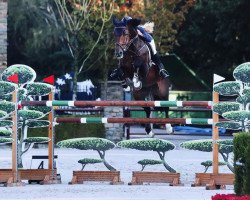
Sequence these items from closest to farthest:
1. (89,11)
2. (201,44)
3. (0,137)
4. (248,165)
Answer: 1. (248,165)
2. (0,137)
3. (89,11)
4. (201,44)

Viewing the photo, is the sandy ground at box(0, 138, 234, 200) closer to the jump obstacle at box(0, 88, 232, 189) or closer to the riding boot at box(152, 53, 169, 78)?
the jump obstacle at box(0, 88, 232, 189)

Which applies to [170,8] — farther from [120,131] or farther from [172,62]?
[120,131]

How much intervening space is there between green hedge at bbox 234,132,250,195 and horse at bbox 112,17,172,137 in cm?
701

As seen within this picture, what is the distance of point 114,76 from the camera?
21.4 meters

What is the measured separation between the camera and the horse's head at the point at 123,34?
21.0m

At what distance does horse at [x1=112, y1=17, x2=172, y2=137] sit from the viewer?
2120cm

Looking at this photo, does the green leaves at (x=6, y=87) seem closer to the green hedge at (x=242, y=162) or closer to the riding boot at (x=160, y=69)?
the riding boot at (x=160, y=69)

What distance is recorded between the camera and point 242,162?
1398 centimetres

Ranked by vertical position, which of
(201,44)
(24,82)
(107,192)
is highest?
(201,44)

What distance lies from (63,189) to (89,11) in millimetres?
32948

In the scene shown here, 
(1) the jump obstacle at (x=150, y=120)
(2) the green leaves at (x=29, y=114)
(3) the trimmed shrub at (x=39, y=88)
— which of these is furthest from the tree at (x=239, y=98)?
(2) the green leaves at (x=29, y=114)

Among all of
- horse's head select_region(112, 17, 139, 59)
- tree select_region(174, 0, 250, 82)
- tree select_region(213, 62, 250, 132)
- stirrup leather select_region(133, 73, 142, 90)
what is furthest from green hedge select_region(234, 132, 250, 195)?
tree select_region(174, 0, 250, 82)

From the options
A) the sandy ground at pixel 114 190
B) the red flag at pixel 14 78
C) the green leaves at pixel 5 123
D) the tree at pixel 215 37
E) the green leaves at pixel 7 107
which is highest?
the tree at pixel 215 37

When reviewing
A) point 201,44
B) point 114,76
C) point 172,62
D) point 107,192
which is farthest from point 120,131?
point 201,44
